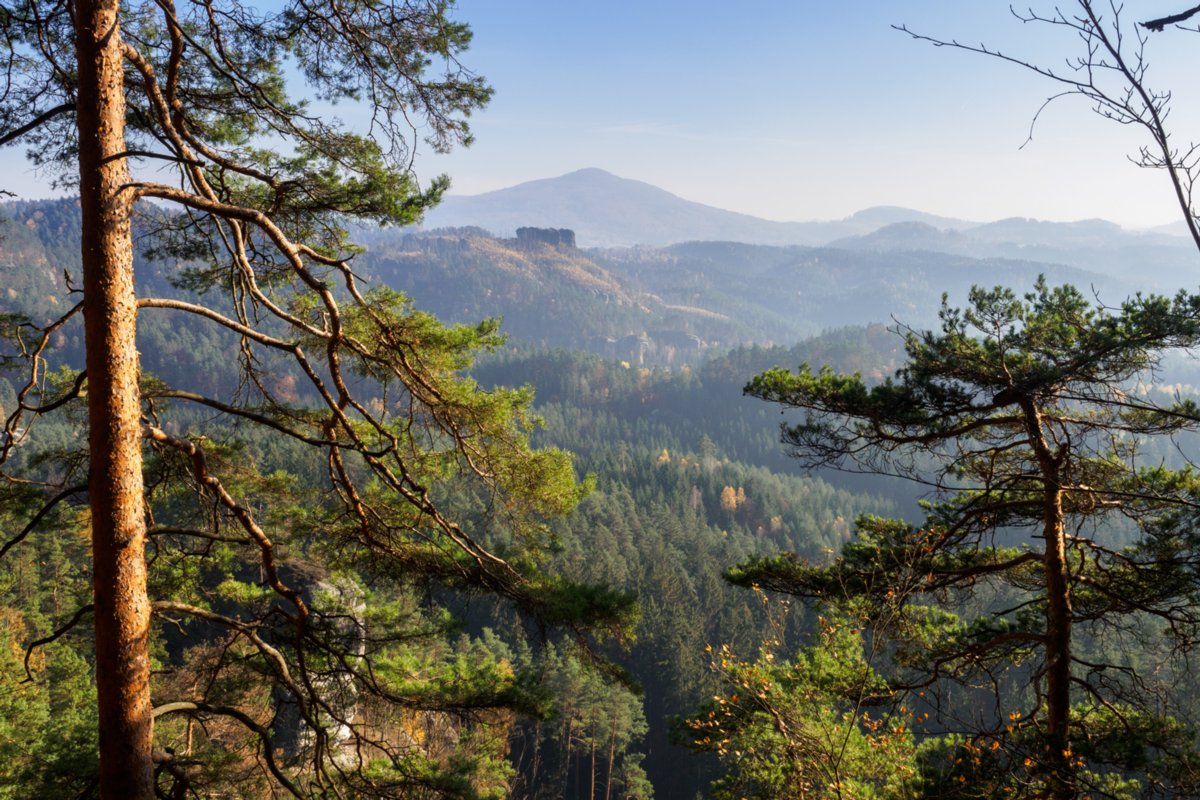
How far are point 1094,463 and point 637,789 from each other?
21.0 m

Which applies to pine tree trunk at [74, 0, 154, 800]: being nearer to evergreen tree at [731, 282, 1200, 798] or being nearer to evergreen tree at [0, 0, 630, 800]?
evergreen tree at [0, 0, 630, 800]

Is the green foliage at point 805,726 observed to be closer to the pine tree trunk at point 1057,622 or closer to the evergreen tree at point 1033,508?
the evergreen tree at point 1033,508

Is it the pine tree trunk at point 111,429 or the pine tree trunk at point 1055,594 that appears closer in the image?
the pine tree trunk at point 111,429

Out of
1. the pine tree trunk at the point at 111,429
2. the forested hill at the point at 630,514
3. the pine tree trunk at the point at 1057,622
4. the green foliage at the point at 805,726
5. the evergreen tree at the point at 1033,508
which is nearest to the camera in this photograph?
the pine tree trunk at the point at 111,429

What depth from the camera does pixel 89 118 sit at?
225cm

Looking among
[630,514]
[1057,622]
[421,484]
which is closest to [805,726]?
[1057,622]

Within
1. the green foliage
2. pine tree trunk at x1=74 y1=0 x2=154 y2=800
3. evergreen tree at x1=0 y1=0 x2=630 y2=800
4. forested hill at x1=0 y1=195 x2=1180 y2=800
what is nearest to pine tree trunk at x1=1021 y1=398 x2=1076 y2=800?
the green foliage

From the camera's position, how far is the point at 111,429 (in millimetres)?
2236

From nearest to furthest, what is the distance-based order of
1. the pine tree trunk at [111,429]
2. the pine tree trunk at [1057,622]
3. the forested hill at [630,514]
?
1. the pine tree trunk at [111,429]
2. the pine tree trunk at [1057,622]
3. the forested hill at [630,514]

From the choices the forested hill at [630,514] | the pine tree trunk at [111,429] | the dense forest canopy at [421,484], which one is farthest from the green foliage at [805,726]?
the pine tree trunk at [111,429]

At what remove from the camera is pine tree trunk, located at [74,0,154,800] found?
86.8 inches

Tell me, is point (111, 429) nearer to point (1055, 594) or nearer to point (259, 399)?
point (259, 399)

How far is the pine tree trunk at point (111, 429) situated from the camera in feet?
7.23

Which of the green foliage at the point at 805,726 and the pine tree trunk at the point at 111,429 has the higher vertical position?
the pine tree trunk at the point at 111,429
